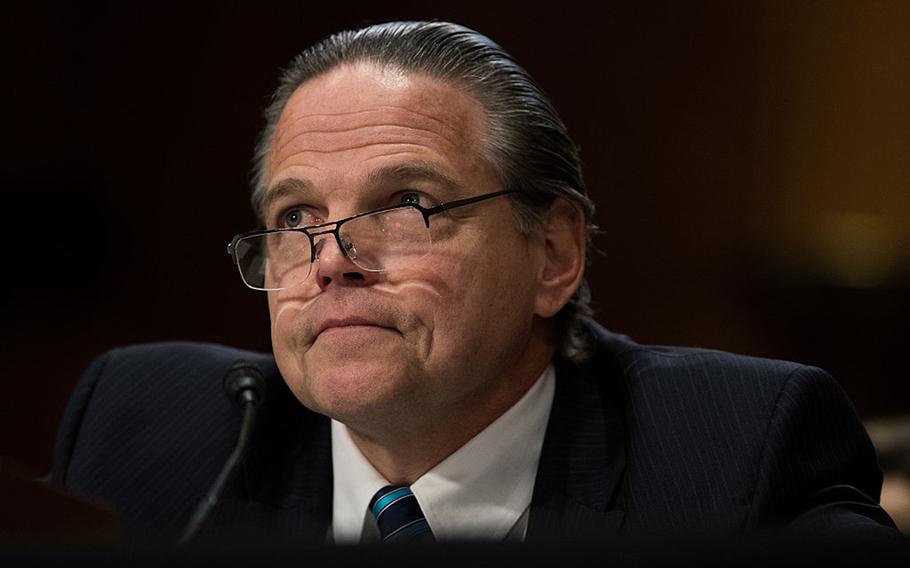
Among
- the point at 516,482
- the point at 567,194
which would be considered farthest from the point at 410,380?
the point at 567,194

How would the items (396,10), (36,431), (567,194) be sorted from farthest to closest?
(36,431), (396,10), (567,194)

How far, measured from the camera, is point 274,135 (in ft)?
6.50

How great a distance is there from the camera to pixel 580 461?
182 cm

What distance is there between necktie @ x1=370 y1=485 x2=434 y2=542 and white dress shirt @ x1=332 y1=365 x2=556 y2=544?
2 centimetres

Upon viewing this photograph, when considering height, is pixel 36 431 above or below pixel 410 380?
below

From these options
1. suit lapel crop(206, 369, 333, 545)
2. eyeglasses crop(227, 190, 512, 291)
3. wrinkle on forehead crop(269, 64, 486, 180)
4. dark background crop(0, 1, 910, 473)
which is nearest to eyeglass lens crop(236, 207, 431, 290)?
eyeglasses crop(227, 190, 512, 291)

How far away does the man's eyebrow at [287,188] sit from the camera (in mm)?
1776

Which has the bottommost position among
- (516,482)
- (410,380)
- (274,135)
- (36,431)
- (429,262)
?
Result: (36,431)

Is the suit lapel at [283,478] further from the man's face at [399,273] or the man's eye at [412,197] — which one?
the man's eye at [412,197]

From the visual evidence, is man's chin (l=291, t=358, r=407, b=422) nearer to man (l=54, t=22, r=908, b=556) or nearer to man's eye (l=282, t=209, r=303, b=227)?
man (l=54, t=22, r=908, b=556)

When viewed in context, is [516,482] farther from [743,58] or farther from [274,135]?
[743,58]

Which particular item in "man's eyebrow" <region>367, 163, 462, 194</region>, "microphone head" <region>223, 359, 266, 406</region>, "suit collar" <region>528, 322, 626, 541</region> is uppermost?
"man's eyebrow" <region>367, 163, 462, 194</region>

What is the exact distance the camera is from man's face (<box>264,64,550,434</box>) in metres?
1.66

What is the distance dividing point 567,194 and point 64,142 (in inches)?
98.2
